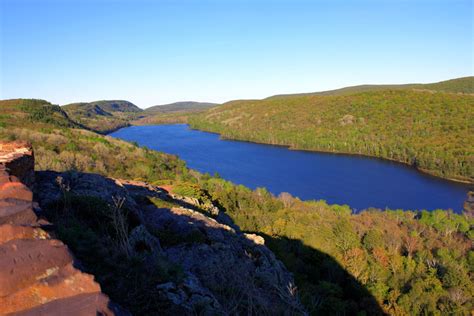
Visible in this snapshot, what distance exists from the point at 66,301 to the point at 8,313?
1.48 ft

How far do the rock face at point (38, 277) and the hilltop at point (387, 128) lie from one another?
98.7m

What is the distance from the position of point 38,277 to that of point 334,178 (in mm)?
85544

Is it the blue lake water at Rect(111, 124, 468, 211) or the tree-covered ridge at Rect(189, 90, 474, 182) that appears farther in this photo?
the tree-covered ridge at Rect(189, 90, 474, 182)

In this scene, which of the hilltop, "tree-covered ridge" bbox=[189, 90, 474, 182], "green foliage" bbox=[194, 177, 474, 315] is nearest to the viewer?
"green foliage" bbox=[194, 177, 474, 315]

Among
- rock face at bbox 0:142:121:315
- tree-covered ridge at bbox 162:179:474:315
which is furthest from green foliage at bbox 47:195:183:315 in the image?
tree-covered ridge at bbox 162:179:474:315

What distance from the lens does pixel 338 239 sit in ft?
125

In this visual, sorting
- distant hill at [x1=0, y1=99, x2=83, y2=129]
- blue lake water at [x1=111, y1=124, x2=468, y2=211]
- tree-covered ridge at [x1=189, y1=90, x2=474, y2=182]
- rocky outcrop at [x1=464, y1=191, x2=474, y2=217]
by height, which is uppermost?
distant hill at [x1=0, y1=99, x2=83, y2=129]

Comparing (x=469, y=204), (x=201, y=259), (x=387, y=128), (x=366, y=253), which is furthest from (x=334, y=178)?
(x=201, y=259)

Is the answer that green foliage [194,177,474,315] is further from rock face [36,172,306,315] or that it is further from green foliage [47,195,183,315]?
green foliage [47,195,183,315]

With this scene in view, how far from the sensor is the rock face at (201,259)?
19.6 ft

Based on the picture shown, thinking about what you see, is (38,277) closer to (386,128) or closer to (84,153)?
(84,153)

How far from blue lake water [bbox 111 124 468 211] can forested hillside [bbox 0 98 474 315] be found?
14326 mm

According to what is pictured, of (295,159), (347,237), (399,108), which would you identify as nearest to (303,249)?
(347,237)

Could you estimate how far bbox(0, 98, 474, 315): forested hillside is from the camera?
27.3m
